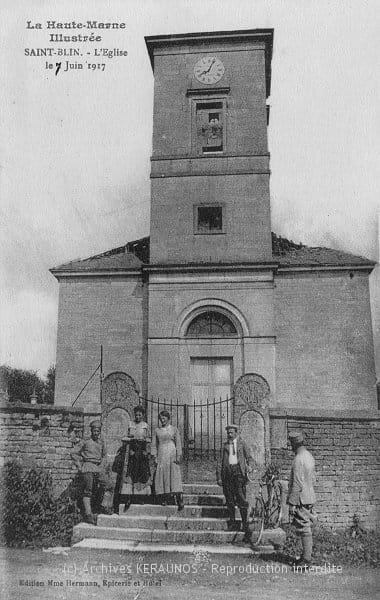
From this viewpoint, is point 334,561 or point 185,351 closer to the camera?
point 334,561

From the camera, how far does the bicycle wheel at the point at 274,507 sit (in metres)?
8.95

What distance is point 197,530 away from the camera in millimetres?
8617

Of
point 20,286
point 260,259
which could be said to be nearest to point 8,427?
point 20,286

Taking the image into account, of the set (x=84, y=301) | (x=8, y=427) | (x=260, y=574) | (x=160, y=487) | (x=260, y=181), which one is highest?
(x=260, y=181)

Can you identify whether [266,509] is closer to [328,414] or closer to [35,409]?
[328,414]

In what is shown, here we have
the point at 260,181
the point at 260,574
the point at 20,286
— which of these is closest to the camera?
the point at 260,574

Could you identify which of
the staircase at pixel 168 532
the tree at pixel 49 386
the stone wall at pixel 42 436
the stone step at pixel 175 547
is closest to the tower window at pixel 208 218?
the stone wall at pixel 42 436

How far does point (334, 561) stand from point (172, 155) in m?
10.9

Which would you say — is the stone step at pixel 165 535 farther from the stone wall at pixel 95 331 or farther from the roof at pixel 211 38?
the roof at pixel 211 38

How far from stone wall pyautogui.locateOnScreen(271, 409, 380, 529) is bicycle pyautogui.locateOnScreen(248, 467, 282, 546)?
0.63 meters

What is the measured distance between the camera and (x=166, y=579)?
7.35 meters

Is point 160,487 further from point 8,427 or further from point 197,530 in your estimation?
point 8,427

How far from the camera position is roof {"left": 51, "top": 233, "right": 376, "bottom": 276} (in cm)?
1459

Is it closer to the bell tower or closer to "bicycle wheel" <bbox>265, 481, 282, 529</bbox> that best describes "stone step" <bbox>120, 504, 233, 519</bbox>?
"bicycle wheel" <bbox>265, 481, 282, 529</bbox>
